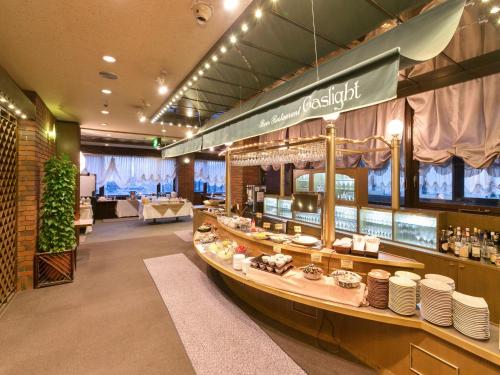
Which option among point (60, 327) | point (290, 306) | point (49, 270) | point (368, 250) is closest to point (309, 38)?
point (368, 250)

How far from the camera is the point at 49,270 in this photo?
12.3ft

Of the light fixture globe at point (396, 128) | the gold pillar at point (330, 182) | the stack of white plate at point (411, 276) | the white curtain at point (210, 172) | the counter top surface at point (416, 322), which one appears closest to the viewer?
the counter top surface at point (416, 322)

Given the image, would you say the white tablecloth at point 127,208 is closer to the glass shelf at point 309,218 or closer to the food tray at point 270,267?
the glass shelf at point 309,218

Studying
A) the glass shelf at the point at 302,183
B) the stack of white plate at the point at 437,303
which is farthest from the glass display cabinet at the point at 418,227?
the glass shelf at the point at 302,183

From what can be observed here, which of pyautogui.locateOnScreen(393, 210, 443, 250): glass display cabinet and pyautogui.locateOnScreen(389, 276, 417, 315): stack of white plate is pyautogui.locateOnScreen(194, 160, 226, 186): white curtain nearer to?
pyautogui.locateOnScreen(393, 210, 443, 250): glass display cabinet

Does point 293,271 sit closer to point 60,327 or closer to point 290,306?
point 290,306

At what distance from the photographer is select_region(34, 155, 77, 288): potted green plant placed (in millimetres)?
3756

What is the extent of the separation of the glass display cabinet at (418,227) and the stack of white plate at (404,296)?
1.61m

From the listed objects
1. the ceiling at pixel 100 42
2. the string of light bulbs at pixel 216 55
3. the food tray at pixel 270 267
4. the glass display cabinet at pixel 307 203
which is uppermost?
the ceiling at pixel 100 42

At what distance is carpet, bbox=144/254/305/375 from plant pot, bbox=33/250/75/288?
4.94 feet

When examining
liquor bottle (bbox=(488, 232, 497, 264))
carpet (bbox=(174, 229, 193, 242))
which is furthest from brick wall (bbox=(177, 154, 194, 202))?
liquor bottle (bbox=(488, 232, 497, 264))

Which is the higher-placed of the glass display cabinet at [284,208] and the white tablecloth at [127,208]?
the glass display cabinet at [284,208]

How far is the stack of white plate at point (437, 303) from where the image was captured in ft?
5.14

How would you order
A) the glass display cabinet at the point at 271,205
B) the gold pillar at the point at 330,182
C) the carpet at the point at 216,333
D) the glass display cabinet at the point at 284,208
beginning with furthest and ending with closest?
the glass display cabinet at the point at 271,205 < the glass display cabinet at the point at 284,208 < the gold pillar at the point at 330,182 < the carpet at the point at 216,333
